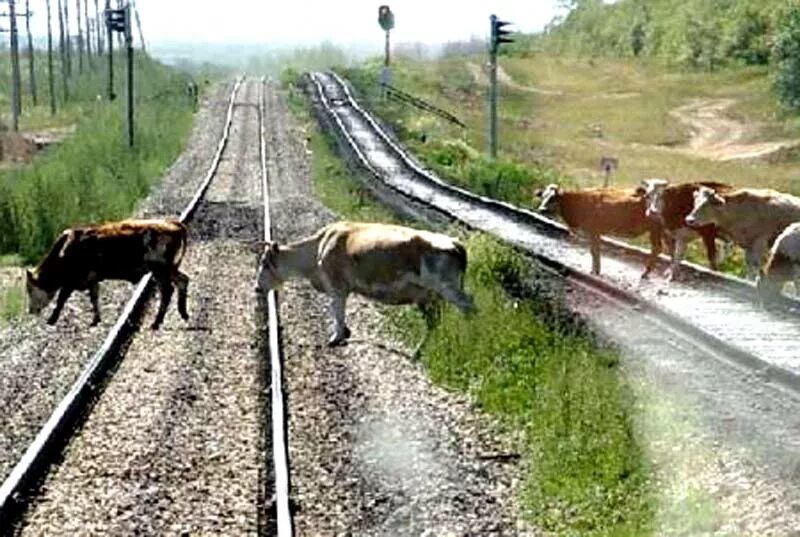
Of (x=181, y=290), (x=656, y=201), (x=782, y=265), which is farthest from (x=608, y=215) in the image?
(x=181, y=290)

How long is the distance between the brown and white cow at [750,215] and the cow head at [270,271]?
5.44 m

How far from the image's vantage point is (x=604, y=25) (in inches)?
6206

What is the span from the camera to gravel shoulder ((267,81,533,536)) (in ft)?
38.2

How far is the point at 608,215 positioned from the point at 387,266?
473 cm

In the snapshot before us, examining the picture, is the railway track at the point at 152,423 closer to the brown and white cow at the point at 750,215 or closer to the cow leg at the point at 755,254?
the brown and white cow at the point at 750,215

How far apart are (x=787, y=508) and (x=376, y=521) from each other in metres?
2.92

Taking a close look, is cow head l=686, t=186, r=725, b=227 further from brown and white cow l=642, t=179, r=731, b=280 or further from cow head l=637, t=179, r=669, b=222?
cow head l=637, t=179, r=669, b=222

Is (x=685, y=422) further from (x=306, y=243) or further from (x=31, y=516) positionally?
(x=306, y=243)

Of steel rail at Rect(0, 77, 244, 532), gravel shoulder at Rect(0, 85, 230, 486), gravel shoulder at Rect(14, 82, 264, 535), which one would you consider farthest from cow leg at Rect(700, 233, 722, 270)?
gravel shoulder at Rect(0, 85, 230, 486)

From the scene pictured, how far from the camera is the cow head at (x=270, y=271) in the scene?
65.4 ft

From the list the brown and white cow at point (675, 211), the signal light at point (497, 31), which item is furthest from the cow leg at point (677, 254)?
the signal light at point (497, 31)

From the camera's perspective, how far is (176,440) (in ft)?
45.8

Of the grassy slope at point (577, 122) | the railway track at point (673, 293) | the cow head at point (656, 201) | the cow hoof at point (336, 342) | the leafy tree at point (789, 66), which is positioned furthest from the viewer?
the leafy tree at point (789, 66)

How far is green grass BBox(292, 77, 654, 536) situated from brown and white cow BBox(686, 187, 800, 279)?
2.25 m
